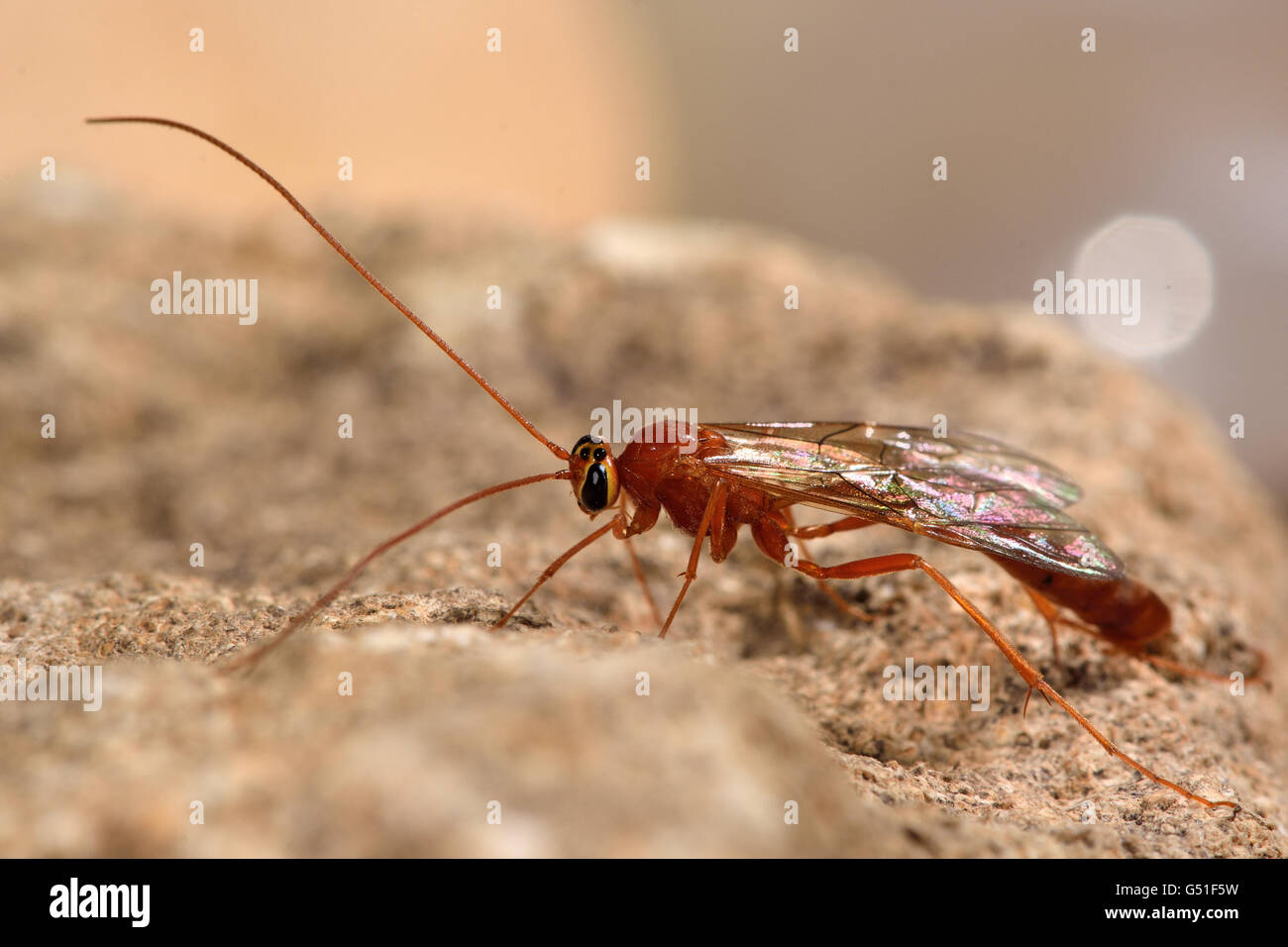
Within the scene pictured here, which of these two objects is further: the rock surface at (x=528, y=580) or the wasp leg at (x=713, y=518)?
the wasp leg at (x=713, y=518)

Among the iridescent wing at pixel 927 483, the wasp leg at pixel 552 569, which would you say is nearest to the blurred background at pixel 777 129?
the iridescent wing at pixel 927 483

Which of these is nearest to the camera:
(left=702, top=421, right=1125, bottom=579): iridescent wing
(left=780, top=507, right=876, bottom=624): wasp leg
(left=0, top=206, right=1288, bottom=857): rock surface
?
(left=0, top=206, right=1288, bottom=857): rock surface

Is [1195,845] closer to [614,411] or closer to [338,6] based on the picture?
[614,411]

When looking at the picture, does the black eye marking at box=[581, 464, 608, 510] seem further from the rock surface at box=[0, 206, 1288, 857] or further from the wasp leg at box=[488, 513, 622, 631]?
the rock surface at box=[0, 206, 1288, 857]

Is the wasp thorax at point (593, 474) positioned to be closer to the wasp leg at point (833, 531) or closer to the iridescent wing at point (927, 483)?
the iridescent wing at point (927, 483)

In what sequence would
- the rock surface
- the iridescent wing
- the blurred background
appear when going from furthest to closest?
1. the blurred background
2. the iridescent wing
3. the rock surface

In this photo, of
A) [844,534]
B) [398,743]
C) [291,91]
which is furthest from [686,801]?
[291,91]

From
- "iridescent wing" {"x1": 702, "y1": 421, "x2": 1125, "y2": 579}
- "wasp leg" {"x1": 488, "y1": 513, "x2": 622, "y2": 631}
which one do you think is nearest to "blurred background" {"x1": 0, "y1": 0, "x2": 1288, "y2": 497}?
"iridescent wing" {"x1": 702, "y1": 421, "x2": 1125, "y2": 579}
